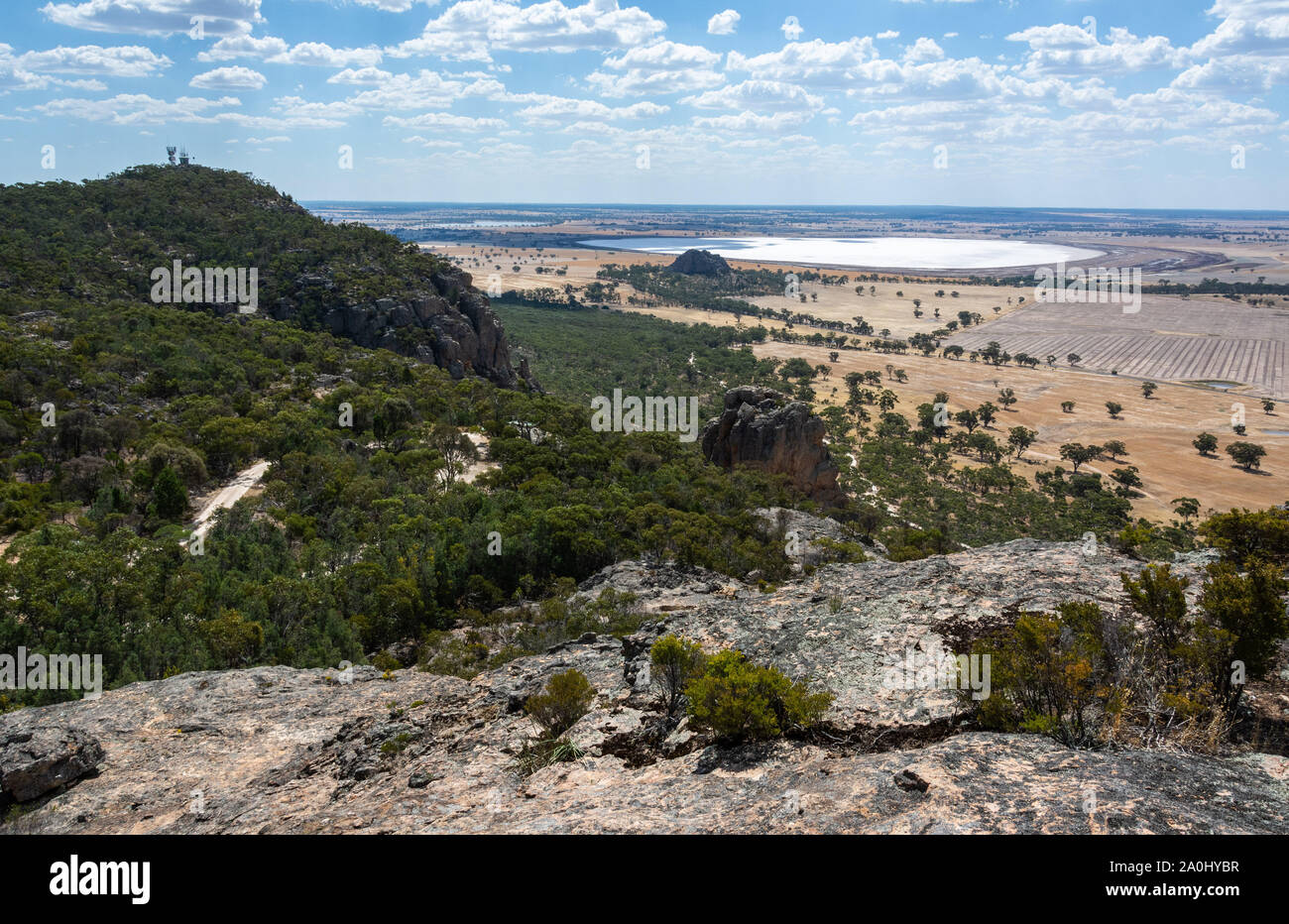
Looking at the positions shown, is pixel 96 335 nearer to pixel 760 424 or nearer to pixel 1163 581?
pixel 760 424

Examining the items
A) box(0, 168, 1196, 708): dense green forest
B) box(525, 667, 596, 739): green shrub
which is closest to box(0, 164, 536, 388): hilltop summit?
box(0, 168, 1196, 708): dense green forest

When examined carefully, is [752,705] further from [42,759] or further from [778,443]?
[778,443]

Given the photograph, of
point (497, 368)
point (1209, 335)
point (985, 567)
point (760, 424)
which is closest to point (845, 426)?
point (760, 424)

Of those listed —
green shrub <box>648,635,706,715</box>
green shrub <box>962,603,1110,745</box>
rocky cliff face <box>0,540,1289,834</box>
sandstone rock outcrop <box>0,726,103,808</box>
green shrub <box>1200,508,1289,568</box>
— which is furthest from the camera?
green shrub <box>1200,508,1289,568</box>

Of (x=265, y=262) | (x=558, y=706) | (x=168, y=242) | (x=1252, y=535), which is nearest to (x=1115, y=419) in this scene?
(x=1252, y=535)

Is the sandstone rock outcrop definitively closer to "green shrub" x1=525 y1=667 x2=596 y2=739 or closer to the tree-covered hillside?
"green shrub" x1=525 y1=667 x2=596 y2=739
